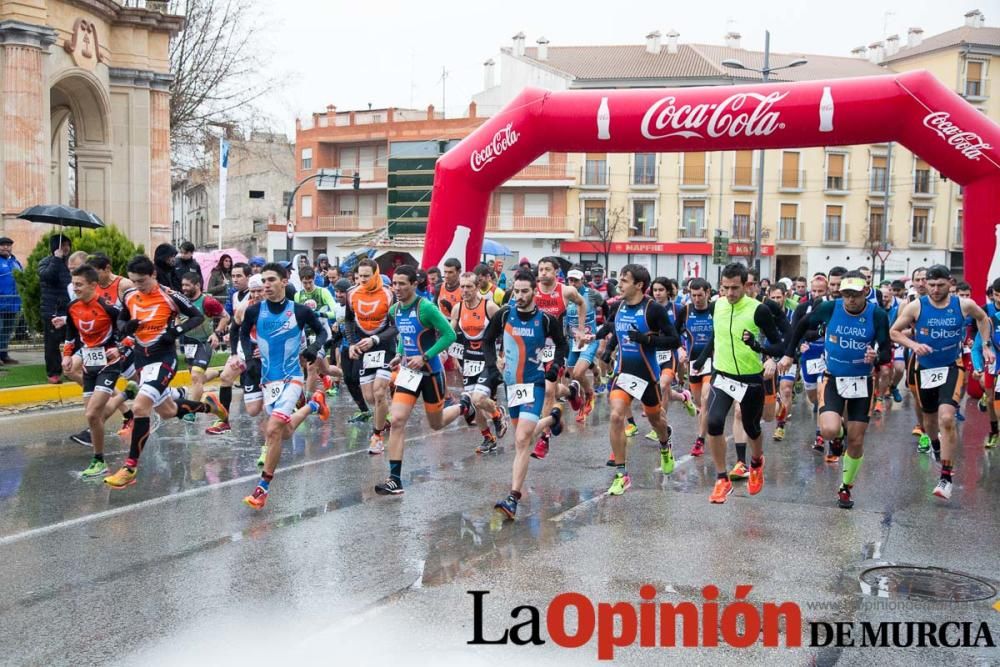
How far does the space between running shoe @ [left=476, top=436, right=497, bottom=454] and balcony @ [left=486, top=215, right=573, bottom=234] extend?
48.0 meters

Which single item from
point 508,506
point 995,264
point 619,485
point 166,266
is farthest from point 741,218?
point 508,506

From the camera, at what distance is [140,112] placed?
25016 millimetres

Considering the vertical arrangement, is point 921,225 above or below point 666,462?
above

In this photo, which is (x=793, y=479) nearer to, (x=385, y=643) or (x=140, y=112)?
(x=385, y=643)

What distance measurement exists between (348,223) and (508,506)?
5790 centimetres

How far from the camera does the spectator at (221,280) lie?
15422 millimetres

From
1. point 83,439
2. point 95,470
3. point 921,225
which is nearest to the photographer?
point 95,470

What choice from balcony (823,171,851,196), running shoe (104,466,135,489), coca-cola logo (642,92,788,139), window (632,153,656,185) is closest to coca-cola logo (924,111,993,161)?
coca-cola logo (642,92,788,139)

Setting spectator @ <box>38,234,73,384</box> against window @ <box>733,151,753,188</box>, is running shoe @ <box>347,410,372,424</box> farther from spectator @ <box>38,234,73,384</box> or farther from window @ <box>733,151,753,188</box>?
window @ <box>733,151,753,188</box>

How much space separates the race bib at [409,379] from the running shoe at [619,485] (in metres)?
1.91

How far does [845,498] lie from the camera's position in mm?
8133

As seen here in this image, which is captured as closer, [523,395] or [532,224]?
[523,395]

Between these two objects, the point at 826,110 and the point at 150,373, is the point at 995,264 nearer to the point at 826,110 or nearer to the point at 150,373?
the point at 826,110

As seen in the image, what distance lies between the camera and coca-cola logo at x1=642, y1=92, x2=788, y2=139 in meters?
14.2
